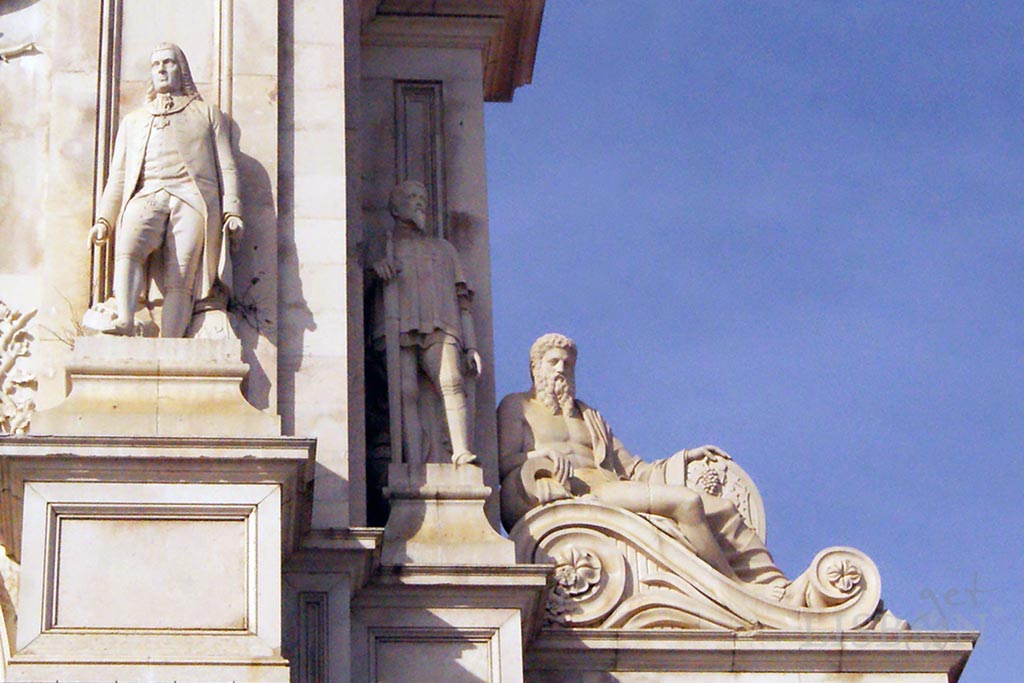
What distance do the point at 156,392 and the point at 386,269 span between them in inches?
122

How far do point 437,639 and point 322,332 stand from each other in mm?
2353

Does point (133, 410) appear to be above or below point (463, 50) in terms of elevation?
below

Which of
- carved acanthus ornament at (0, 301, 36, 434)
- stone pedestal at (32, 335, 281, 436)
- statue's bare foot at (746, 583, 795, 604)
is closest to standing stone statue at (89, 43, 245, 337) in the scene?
stone pedestal at (32, 335, 281, 436)

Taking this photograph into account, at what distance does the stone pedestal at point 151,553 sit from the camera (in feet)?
54.3

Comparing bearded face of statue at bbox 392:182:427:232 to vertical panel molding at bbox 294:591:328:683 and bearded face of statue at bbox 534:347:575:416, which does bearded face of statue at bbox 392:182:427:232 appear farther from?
vertical panel molding at bbox 294:591:328:683

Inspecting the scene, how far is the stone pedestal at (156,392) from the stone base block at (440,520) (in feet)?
5.68

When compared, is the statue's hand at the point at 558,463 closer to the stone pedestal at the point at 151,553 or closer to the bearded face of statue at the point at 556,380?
the bearded face of statue at the point at 556,380

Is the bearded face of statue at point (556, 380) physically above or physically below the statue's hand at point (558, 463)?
above

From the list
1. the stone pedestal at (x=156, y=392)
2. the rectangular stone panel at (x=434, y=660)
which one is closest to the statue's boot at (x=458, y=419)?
the rectangular stone panel at (x=434, y=660)

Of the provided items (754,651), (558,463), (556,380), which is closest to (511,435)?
(558,463)

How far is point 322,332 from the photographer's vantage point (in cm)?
1930

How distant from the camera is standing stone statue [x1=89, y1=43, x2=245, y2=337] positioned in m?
18.8

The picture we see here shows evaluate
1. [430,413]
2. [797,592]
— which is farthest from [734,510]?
[430,413]

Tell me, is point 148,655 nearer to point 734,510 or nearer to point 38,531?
point 38,531
